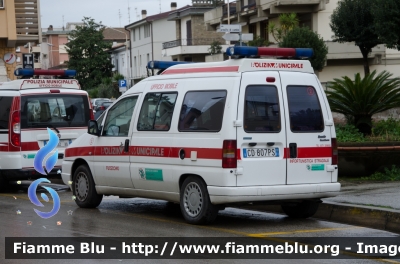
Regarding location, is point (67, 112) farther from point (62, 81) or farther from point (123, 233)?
point (123, 233)

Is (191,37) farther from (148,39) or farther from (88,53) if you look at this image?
(88,53)

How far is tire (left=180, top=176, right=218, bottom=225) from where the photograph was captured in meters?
10.2

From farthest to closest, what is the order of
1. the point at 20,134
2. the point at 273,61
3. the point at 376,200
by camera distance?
the point at 20,134 → the point at 376,200 → the point at 273,61

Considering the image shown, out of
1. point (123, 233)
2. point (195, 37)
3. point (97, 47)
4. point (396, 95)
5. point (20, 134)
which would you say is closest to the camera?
point (123, 233)

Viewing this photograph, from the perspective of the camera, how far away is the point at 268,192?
10.0m

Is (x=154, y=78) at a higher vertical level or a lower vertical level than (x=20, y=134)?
higher

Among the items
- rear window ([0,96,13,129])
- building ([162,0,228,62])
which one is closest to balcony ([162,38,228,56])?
building ([162,0,228,62])

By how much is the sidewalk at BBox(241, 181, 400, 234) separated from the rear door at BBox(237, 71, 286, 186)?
1.23m

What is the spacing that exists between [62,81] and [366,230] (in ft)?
25.9

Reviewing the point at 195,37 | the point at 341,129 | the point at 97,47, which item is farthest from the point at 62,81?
the point at 97,47

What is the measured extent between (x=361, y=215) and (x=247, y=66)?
100 inches

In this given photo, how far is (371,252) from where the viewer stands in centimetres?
844

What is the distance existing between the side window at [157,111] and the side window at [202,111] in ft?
0.99

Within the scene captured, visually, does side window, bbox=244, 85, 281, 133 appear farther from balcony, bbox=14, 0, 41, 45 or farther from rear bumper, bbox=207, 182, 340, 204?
balcony, bbox=14, 0, 41, 45
